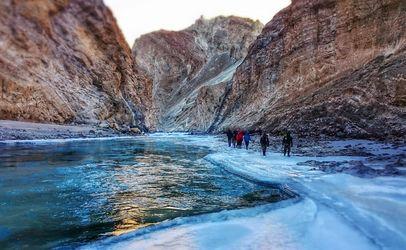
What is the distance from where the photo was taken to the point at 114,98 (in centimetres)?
5931

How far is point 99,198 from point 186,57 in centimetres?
12573

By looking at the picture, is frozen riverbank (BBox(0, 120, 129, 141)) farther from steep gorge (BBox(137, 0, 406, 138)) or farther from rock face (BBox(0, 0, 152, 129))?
steep gorge (BBox(137, 0, 406, 138))

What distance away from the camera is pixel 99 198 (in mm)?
9492

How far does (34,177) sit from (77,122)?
126ft

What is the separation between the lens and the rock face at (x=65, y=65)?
43094 mm

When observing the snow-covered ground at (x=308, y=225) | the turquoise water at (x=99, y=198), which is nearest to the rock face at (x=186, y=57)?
the turquoise water at (x=99, y=198)

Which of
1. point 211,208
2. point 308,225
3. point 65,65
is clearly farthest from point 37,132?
point 308,225

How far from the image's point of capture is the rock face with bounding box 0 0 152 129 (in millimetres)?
43094

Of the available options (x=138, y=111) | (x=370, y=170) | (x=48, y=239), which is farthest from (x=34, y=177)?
(x=138, y=111)

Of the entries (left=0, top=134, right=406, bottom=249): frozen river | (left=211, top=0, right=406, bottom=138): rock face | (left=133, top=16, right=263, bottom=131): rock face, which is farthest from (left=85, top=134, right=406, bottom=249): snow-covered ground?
(left=133, top=16, right=263, bottom=131): rock face

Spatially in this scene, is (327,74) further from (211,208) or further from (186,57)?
(186,57)

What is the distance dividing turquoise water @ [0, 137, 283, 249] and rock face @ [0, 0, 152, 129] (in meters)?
31.3

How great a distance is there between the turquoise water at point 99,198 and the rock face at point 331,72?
17.7 m

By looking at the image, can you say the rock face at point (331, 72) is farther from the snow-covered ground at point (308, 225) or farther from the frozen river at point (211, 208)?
the snow-covered ground at point (308, 225)
